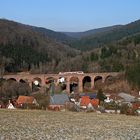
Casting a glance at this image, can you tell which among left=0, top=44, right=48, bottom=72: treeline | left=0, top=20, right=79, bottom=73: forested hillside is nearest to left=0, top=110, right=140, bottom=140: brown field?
left=0, top=20, right=79, bottom=73: forested hillside

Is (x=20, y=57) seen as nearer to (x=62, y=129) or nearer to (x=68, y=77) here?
(x=68, y=77)

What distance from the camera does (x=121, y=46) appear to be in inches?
4715

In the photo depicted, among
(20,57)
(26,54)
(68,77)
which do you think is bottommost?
(68,77)

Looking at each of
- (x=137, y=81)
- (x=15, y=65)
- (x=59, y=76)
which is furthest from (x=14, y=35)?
(x=137, y=81)

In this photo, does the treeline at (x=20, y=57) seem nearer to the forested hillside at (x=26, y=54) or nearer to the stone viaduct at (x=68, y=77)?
the forested hillside at (x=26, y=54)

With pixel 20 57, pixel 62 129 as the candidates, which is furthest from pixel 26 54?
pixel 62 129

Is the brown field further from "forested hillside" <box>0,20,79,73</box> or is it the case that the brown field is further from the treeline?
the treeline

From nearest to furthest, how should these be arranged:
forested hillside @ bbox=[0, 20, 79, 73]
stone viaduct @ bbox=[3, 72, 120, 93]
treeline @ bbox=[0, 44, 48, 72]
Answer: stone viaduct @ bbox=[3, 72, 120, 93]
forested hillside @ bbox=[0, 20, 79, 73]
treeline @ bbox=[0, 44, 48, 72]

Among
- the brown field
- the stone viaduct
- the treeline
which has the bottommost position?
the brown field

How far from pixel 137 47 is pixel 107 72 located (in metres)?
22.5

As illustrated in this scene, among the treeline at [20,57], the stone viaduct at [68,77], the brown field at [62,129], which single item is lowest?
the brown field at [62,129]

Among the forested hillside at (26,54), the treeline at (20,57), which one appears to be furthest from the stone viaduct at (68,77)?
the treeline at (20,57)

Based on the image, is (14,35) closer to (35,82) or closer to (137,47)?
(137,47)

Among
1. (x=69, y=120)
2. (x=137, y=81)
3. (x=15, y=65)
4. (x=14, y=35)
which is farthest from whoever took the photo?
(x=14, y=35)
